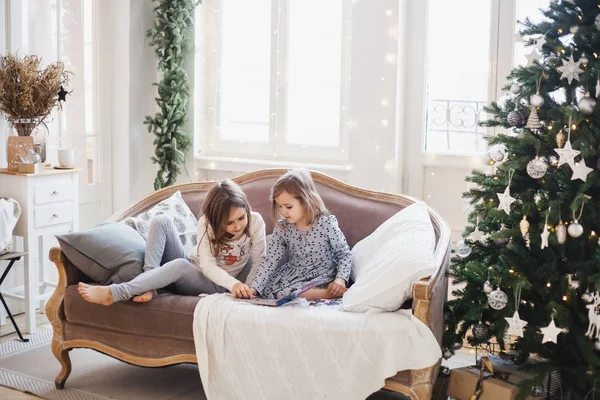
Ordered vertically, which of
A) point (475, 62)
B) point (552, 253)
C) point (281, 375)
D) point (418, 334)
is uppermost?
point (475, 62)

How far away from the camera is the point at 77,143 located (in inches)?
202

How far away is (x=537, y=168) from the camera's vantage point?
3070mm

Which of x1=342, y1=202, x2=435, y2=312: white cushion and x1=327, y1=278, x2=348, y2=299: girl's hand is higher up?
x1=342, y1=202, x2=435, y2=312: white cushion

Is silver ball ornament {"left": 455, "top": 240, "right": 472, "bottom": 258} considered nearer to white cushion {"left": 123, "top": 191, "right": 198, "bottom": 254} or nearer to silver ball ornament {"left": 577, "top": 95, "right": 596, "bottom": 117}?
silver ball ornament {"left": 577, "top": 95, "right": 596, "bottom": 117}

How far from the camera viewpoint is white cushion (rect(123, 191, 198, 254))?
397 cm

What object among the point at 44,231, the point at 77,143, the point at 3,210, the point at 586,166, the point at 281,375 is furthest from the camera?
the point at 77,143

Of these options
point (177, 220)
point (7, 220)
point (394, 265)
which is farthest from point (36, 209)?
point (394, 265)

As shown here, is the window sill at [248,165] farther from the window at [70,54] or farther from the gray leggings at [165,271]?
the gray leggings at [165,271]

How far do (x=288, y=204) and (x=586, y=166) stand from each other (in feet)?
4.11

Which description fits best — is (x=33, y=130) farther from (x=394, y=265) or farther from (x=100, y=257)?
(x=394, y=265)

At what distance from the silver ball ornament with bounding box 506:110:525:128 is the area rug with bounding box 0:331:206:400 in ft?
5.67

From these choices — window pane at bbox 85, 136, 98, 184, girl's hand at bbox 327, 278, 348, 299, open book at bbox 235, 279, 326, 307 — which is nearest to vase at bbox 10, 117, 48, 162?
window pane at bbox 85, 136, 98, 184

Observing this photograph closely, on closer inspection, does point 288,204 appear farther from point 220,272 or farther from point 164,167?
point 164,167

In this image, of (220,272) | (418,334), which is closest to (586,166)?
(418,334)
